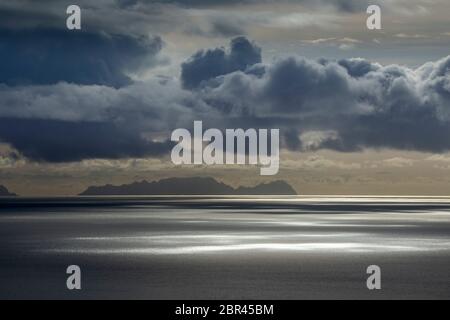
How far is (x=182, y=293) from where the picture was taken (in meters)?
54.1

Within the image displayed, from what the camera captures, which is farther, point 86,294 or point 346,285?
point 346,285

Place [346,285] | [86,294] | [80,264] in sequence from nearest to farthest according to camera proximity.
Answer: [86,294]
[346,285]
[80,264]

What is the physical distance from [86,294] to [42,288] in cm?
454

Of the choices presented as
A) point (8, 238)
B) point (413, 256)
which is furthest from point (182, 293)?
point (8, 238)

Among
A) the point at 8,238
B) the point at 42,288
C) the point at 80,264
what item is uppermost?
the point at 8,238

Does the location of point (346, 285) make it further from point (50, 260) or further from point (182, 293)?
point (50, 260)

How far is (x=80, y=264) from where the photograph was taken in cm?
7375

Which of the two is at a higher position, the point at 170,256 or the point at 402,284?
the point at 170,256
